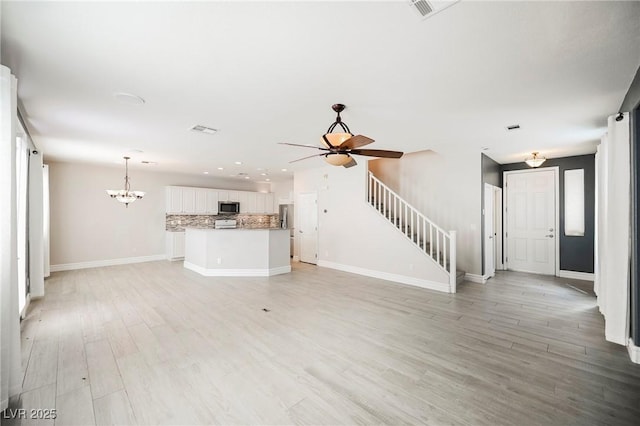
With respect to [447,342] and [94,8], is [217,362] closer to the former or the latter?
[447,342]

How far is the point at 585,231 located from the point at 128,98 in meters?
8.57

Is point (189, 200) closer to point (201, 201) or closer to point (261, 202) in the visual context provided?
point (201, 201)

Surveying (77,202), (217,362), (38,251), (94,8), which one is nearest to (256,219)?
(77,202)

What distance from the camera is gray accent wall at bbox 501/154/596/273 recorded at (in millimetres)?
5742

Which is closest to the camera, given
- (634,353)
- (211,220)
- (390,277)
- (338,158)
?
(634,353)

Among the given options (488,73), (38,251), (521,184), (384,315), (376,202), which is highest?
(488,73)

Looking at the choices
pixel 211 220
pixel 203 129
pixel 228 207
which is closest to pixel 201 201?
pixel 211 220

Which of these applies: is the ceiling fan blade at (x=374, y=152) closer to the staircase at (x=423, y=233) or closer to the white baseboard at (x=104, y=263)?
the staircase at (x=423, y=233)

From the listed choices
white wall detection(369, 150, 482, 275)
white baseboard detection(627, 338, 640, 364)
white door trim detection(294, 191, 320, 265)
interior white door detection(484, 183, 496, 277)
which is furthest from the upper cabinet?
white baseboard detection(627, 338, 640, 364)

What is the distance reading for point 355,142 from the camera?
2.91 metres

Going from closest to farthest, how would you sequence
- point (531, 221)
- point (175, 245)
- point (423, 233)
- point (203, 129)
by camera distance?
1. point (203, 129)
2. point (423, 233)
3. point (531, 221)
4. point (175, 245)

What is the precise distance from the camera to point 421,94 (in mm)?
2848

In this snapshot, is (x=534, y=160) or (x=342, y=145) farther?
(x=534, y=160)

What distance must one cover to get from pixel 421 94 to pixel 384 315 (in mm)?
2934
